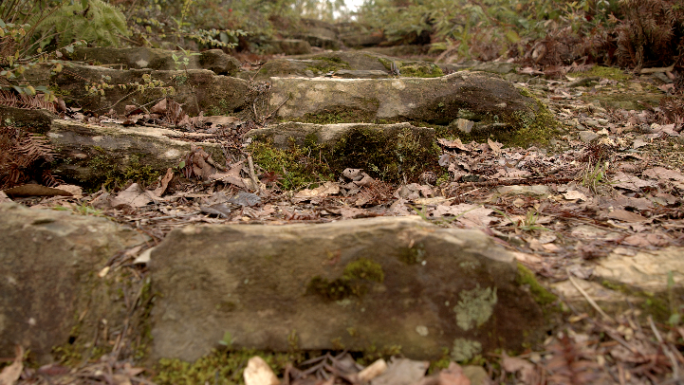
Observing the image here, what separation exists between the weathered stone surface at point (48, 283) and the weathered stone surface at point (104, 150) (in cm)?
114

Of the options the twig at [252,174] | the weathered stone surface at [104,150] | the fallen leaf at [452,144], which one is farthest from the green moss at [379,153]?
the weathered stone surface at [104,150]

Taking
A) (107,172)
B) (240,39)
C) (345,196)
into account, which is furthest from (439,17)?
(107,172)

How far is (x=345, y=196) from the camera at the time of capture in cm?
326

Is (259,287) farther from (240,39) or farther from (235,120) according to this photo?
(240,39)

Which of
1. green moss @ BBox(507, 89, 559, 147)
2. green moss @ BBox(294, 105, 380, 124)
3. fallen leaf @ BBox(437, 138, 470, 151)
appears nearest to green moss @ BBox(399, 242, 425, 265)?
fallen leaf @ BBox(437, 138, 470, 151)

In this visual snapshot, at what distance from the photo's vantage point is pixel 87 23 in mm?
5023

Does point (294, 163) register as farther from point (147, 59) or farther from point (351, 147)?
point (147, 59)

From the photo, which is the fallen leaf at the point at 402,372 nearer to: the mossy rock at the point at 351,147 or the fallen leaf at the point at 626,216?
the fallen leaf at the point at 626,216

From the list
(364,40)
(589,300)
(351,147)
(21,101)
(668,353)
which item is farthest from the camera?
(364,40)

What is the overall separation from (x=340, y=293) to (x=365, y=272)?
6.0 inches

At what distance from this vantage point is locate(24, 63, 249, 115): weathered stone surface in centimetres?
444

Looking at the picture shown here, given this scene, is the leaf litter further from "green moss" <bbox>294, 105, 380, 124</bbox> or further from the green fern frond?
the green fern frond

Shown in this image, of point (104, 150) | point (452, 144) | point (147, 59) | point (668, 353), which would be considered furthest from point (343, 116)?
point (668, 353)

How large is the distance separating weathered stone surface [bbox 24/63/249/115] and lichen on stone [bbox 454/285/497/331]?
12.5 ft
